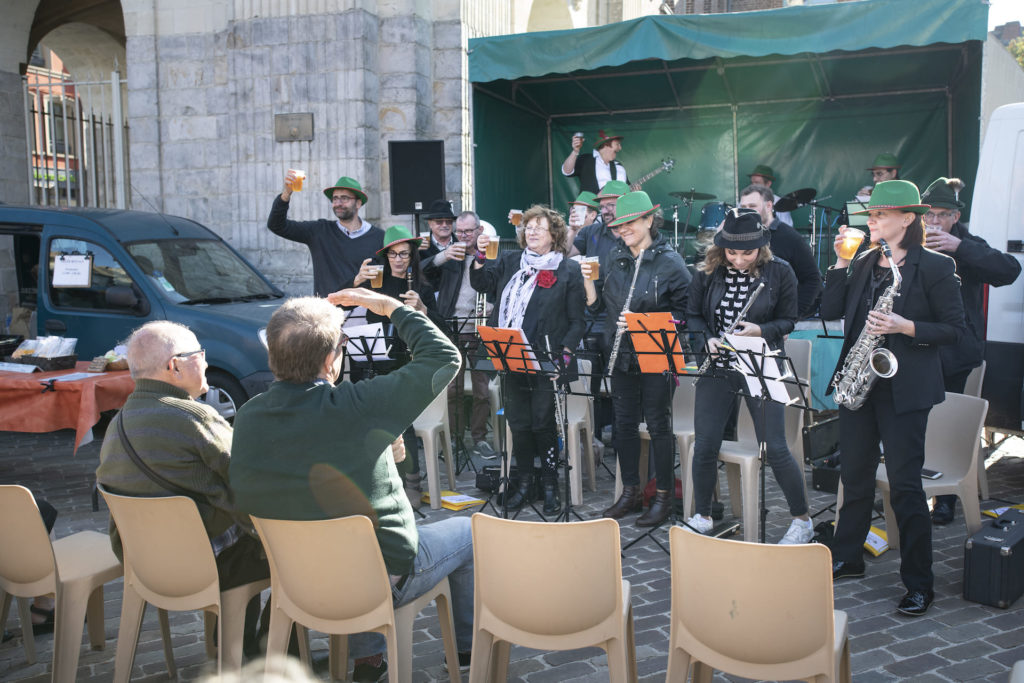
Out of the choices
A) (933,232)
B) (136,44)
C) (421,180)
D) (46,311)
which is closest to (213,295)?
(46,311)

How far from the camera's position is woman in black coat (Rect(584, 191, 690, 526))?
529 centimetres

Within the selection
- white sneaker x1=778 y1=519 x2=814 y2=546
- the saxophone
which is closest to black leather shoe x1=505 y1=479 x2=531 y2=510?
white sneaker x1=778 y1=519 x2=814 y2=546

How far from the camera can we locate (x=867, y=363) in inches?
160

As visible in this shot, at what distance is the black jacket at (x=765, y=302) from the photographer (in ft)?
15.8

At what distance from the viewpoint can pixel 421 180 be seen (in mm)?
8391

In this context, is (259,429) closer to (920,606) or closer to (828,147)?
(920,606)

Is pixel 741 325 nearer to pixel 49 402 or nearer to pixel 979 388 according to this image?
pixel 979 388

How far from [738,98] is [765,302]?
828 centimetres

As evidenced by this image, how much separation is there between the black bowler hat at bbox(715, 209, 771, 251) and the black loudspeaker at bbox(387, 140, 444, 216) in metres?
4.14

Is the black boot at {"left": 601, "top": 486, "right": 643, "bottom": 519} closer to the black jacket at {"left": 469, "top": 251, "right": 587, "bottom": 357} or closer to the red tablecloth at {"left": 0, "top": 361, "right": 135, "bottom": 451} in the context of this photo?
the black jacket at {"left": 469, "top": 251, "right": 587, "bottom": 357}

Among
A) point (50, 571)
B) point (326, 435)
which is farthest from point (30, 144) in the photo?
point (326, 435)

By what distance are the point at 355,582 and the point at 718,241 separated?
284 centimetres

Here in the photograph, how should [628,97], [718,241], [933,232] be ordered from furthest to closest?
[628,97] → [933,232] → [718,241]

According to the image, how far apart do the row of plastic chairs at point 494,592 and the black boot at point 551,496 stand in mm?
2360
